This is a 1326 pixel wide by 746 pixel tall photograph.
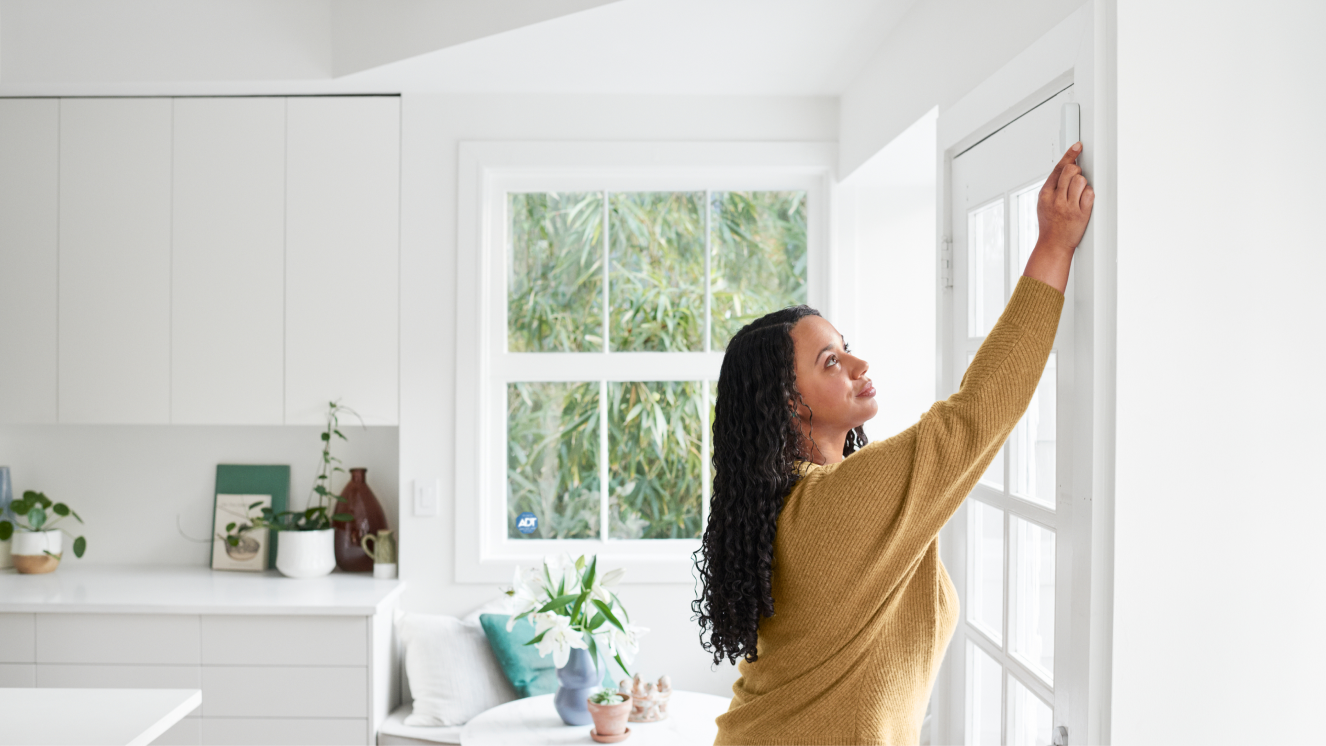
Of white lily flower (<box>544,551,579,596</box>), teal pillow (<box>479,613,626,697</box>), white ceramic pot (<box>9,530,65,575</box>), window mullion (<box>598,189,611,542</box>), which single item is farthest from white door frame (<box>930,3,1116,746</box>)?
white ceramic pot (<box>9,530,65,575</box>)

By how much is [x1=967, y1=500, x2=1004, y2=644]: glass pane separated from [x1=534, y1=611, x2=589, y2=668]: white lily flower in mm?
896

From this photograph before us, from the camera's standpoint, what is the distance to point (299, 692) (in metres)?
2.45

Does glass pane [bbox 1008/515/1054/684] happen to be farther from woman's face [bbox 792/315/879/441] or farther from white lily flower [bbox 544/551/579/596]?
white lily flower [bbox 544/551/579/596]

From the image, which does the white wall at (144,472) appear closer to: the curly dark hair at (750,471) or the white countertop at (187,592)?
the white countertop at (187,592)

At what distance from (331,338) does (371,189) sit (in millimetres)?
470

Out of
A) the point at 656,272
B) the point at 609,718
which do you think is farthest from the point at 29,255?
the point at 609,718

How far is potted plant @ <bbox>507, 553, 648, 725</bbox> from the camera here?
6.92ft

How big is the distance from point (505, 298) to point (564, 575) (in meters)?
1.03

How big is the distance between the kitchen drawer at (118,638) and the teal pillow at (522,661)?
0.81m

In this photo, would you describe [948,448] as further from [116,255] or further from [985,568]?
[116,255]

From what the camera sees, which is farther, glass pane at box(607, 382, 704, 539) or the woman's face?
glass pane at box(607, 382, 704, 539)

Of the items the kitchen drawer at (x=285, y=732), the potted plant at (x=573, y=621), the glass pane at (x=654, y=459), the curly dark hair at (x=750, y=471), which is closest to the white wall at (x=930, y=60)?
the curly dark hair at (x=750, y=471)

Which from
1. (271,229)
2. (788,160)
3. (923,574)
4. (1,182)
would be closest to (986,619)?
(923,574)

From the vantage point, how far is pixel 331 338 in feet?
8.96
